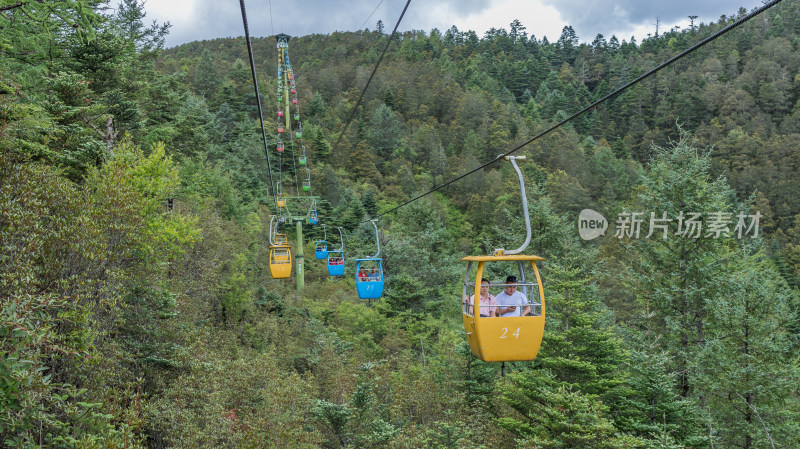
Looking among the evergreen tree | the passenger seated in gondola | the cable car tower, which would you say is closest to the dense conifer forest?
the cable car tower

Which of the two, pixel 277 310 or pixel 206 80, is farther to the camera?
pixel 206 80

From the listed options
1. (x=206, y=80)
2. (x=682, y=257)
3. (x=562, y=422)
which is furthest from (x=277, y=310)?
(x=206, y=80)

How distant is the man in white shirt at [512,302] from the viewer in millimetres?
7340

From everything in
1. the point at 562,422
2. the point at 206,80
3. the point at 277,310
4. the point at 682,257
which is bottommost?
the point at 562,422

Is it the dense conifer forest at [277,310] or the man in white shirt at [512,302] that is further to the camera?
the dense conifer forest at [277,310]

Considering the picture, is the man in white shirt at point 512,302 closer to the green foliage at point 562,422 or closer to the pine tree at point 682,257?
the green foliage at point 562,422

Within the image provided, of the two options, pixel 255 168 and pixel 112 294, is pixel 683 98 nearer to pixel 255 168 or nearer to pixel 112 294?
pixel 255 168

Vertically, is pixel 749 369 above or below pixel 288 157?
below

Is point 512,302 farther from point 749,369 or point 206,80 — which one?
point 206,80

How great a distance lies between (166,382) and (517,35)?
473 feet

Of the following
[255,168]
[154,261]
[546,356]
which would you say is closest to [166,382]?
[154,261]

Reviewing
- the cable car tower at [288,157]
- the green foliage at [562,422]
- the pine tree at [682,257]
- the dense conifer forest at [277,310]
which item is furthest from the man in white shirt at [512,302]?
the cable car tower at [288,157]

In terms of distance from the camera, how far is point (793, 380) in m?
15.3

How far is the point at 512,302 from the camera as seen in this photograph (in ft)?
25.1
